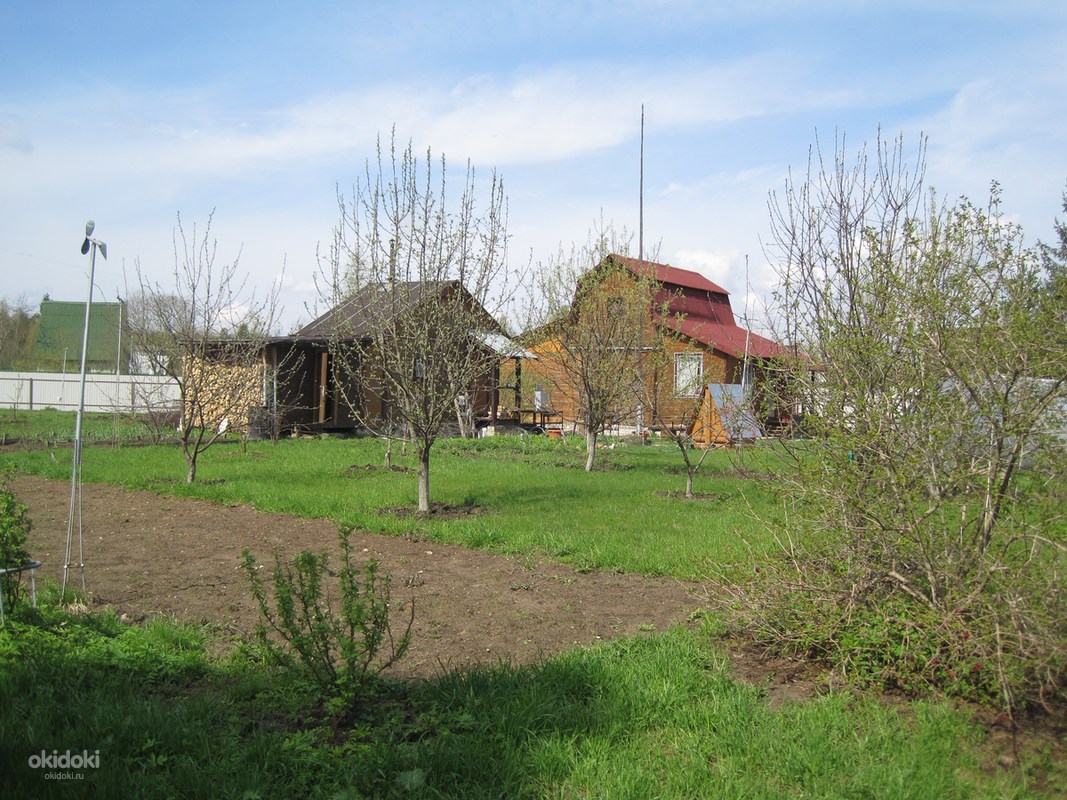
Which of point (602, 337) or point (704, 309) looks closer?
point (602, 337)

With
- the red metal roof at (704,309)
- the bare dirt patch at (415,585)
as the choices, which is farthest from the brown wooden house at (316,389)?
the bare dirt patch at (415,585)

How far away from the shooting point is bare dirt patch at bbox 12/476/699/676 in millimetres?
5332

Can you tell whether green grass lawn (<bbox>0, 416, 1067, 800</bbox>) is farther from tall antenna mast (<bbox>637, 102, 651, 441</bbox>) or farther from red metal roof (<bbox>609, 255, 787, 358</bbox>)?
red metal roof (<bbox>609, 255, 787, 358</bbox>)

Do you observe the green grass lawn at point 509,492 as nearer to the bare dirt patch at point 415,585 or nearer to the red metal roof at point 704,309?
the bare dirt patch at point 415,585

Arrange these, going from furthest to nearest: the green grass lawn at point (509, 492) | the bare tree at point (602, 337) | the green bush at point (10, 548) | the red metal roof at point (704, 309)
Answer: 1. the red metal roof at point (704, 309)
2. the bare tree at point (602, 337)
3. the green grass lawn at point (509, 492)
4. the green bush at point (10, 548)

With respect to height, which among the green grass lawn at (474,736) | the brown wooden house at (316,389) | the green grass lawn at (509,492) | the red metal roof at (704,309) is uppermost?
the red metal roof at (704,309)

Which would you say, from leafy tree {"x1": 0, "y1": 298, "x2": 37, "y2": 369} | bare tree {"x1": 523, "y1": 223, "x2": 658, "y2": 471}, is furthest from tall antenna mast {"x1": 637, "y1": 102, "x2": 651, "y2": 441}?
leafy tree {"x1": 0, "y1": 298, "x2": 37, "y2": 369}

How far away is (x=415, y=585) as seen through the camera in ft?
21.5

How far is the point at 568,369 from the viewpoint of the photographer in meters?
15.3

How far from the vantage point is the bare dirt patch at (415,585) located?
5.33 m

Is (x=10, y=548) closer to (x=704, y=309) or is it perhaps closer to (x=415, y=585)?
(x=415, y=585)

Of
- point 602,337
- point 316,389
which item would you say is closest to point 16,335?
point 316,389

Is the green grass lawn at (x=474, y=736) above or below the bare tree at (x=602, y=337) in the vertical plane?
below

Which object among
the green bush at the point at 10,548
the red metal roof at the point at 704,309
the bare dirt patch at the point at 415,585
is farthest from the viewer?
the red metal roof at the point at 704,309
